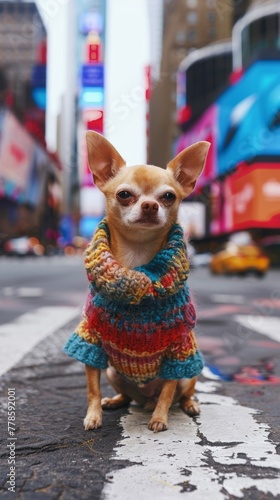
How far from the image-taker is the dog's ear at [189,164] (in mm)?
2777

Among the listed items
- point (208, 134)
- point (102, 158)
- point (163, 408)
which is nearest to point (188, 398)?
point (163, 408)

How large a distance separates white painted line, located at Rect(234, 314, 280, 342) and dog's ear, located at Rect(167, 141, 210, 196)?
3.19 m

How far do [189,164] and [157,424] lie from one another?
1.23 m

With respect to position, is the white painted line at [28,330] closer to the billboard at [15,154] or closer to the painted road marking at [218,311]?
the painted road marking at [218,311]

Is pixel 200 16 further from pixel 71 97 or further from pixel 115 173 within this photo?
pixel 115 173

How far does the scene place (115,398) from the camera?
10.2ft

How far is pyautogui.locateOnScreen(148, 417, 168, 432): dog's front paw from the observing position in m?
2.59

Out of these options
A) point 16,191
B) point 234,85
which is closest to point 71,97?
point 16,191

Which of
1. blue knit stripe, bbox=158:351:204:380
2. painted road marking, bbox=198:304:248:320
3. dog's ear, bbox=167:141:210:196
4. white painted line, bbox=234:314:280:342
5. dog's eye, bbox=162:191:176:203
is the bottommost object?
painted road marking, bbox=198:304:248:320

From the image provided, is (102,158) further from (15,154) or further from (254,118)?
(15,154)

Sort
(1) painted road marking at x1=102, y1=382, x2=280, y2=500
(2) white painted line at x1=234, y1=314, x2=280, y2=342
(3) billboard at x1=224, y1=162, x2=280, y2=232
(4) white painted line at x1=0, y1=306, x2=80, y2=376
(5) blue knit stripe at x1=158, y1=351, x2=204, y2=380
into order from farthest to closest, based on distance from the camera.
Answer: (3) billboard at x1=224, y1=162, x2=280, y2=232 < (2) white painted line at x1=234, y1=314, x2=280, y2=342 < (4) white painted line at x1=0, y1=306, x2=80, y2=376 < (5) blue knit stripe at x1=158, y1=351, x2=204, y2=380 < (1) painted road marking at x1=102, y1=382, x2=280, y2=500

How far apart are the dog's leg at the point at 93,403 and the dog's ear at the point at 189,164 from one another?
98cm

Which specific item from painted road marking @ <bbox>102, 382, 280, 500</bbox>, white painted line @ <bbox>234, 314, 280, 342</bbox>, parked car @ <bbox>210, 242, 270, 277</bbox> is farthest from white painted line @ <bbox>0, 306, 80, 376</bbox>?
parked car @ <bbox>210, 242, 270, 277</bbox>

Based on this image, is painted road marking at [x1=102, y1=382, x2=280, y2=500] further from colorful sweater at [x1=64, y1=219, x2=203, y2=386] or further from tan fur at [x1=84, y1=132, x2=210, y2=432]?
colorful sweater at [x1=64, y1=219, x2=203, y2=386]
